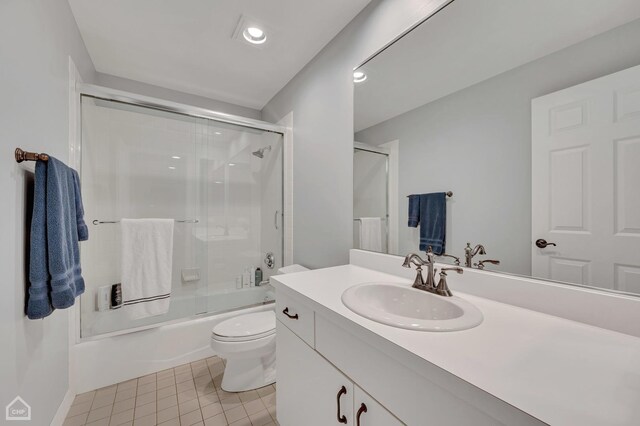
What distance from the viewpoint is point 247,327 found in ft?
5.36

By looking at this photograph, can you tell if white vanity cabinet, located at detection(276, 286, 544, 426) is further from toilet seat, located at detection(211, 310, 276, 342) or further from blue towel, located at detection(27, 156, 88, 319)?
blue towel, located at detection(27, 156, 88, 319)

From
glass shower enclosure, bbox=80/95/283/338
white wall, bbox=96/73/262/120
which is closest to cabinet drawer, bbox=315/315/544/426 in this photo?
glass shower enclosure, bbox=80/95/283/338

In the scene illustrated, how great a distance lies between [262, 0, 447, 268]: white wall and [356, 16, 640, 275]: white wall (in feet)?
1.62

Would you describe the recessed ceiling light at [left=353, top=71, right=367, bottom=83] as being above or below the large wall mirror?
above

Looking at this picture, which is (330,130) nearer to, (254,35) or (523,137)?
(254,35)

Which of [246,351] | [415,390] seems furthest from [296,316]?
[246,351]

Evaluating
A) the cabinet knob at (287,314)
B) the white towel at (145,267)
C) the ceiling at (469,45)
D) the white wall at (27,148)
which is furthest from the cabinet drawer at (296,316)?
the white towel at (145,267)

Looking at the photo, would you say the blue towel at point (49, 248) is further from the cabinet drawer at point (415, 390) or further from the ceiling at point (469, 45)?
the ceiling at point (469, 45)

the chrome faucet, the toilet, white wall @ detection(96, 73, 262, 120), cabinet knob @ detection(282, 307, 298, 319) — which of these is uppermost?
white wall @ detection(96, 73, 262, 120)

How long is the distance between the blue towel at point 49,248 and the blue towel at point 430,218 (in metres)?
1.55

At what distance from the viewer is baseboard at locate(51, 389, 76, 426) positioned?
1.27 m

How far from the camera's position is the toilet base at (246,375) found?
1595mm

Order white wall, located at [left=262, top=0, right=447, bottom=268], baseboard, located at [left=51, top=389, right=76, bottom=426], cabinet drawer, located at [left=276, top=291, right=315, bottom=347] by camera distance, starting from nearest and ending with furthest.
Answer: cabinet drawer, located at [left=276, top=291, right=315, bottom=347], baseboard, located at [left=51, top=389, right=76, bottom=426], white wall, located at [left=262, top=0, right=447, bottom=268]

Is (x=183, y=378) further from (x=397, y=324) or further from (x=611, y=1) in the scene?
(x=611, y=1)
